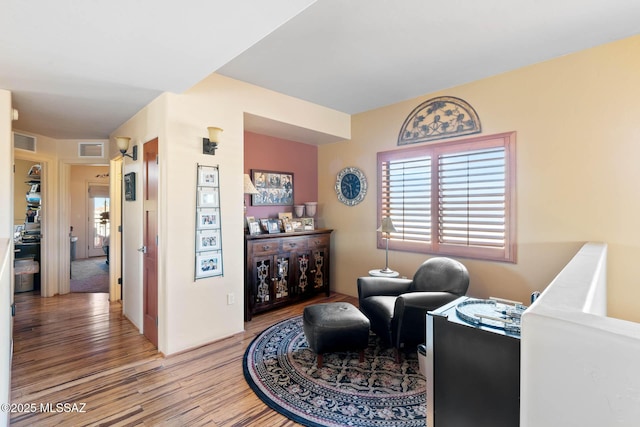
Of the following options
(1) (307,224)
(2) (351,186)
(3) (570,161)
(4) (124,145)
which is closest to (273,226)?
(1) (307,224)

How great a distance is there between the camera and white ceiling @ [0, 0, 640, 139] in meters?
1.67

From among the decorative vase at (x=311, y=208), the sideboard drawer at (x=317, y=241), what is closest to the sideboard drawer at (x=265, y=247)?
the sideboard drawer at (x=317, y=241)

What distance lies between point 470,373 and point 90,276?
23.1ft

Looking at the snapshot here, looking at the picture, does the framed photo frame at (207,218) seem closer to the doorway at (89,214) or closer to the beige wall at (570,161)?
the beige wall at (570,161)

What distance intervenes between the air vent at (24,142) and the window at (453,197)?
4898 mm

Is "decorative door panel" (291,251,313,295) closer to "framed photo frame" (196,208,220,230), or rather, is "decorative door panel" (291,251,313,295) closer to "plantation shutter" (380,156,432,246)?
"plantation shutter" (380,156,432,246)

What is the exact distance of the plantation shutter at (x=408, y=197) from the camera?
12.3ft

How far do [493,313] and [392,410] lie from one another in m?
1.22

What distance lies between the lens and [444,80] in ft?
10.8

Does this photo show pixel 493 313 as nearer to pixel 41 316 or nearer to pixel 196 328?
pixel 196 328

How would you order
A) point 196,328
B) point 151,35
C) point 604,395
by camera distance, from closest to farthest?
point 604,395 → point 151,35 → point 196,328

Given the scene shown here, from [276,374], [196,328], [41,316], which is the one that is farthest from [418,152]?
[41,316]

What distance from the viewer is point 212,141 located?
2.90 m

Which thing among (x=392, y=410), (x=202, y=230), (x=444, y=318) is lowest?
(x=392, y=410)
